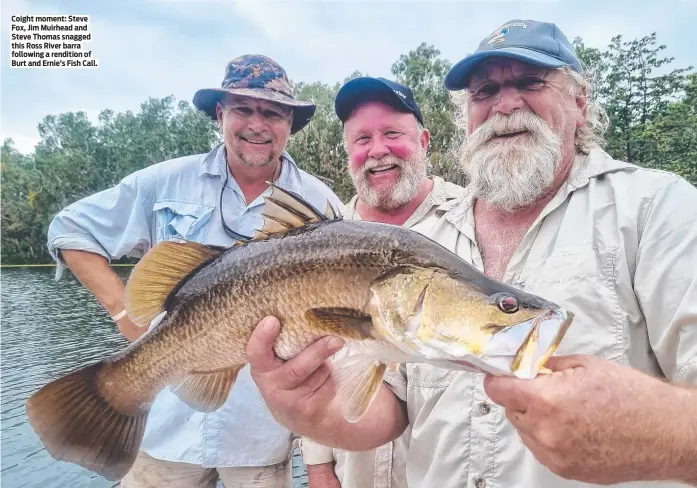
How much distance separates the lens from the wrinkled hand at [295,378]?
1.84 meters

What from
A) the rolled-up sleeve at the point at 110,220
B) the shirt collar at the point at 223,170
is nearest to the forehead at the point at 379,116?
the shirt collar at the point at 223,170

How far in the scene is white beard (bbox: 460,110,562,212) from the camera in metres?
2.38

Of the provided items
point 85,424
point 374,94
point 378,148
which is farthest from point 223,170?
point 85,424

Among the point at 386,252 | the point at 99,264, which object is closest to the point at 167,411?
the point at 99,264

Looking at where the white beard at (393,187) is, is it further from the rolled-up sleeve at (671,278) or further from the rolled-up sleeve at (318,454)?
the rolled-up sleeve at (671,278)

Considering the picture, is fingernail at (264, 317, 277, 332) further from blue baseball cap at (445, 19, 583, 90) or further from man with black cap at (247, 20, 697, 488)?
blue baseball cap at (445, 19, 583, 90)

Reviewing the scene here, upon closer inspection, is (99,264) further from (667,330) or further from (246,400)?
(667,330)

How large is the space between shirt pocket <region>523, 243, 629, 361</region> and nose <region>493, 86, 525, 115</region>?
2.84ft

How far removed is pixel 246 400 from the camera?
3.36 metres

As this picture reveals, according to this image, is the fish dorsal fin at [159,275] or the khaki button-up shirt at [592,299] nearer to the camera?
the khaki button-up shirt at [592,299]

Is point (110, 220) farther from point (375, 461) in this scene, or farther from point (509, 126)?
point (509, 126)

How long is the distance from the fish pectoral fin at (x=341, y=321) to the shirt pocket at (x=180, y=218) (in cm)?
191

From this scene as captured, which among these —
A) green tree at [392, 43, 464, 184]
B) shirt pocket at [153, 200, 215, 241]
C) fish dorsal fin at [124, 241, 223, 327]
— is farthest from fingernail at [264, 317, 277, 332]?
green tree at [392, 43, 464, 184]

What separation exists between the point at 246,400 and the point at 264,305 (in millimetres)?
1743
